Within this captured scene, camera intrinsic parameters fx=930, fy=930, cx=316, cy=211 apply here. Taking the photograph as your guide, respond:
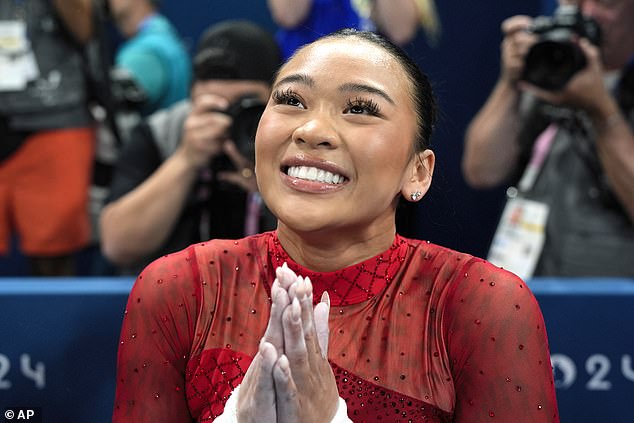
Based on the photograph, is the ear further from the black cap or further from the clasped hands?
the black cap

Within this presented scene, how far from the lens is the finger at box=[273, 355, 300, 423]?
107 cm

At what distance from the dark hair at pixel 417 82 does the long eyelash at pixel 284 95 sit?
10 cm

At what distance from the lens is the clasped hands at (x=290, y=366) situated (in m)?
1.06

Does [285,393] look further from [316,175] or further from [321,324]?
[316,175]

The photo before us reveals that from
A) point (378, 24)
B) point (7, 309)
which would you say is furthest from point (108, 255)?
point (378, 24)

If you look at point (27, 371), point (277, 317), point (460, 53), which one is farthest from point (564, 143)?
point (277, 317)

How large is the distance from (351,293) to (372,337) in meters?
0.07

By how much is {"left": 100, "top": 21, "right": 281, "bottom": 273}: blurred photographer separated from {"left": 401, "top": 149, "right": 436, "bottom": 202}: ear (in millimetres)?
823

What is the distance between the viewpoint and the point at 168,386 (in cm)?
131

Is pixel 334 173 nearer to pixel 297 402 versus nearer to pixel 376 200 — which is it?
pixel 376 200

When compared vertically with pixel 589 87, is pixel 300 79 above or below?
above

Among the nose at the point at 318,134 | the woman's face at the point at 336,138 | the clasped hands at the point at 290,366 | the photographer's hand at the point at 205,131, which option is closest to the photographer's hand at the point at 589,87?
the photographer's hand at the point at 205,131

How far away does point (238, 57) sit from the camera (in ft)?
7.53

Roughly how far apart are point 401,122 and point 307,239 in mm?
208
